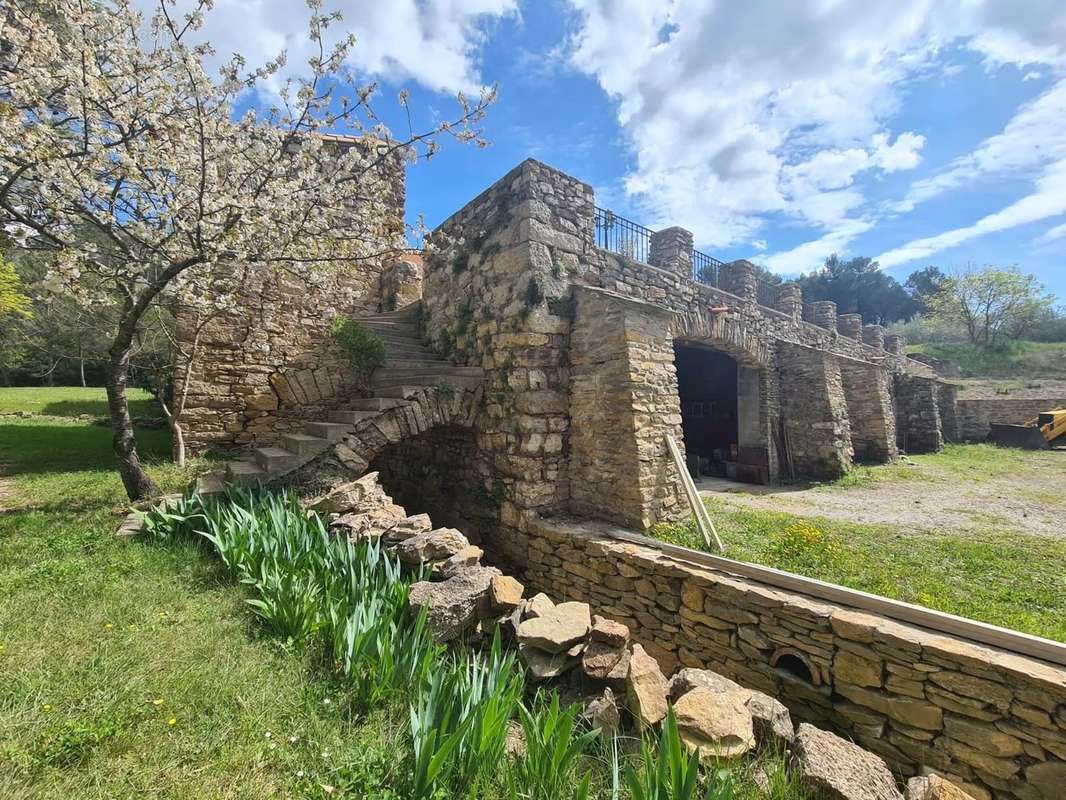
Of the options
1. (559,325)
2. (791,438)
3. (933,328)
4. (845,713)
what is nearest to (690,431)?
(791,438)

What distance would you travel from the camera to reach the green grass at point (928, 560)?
340cm

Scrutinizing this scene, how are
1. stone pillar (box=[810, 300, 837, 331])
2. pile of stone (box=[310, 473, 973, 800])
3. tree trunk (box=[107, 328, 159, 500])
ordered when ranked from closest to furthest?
pile of stone (box=[310, 473, 973, 800]), tree trunk (box=[107, 328, 159, 500]), stone pillar (box=[810, 300, 837, 331])

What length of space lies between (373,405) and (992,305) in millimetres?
35390

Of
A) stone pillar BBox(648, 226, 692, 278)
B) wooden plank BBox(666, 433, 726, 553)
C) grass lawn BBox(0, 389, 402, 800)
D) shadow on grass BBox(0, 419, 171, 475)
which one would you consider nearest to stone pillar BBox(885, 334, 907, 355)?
stone pillar BBox(648, 226, 692, 278)

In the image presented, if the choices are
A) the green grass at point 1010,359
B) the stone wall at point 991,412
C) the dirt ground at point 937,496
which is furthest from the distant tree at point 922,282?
the dirt ground at point 937,496

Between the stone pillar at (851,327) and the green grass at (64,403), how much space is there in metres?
20.5

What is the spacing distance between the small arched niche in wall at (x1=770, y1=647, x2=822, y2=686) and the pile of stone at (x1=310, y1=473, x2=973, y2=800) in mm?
1051

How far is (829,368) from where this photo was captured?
368 inches

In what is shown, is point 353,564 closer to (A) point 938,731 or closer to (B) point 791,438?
(A) point 938,731

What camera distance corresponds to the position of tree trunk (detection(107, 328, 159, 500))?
193 inches

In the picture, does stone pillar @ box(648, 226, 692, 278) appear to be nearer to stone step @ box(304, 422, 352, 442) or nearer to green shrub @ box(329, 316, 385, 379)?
green shrub @ box(329, 316, 385, 379)

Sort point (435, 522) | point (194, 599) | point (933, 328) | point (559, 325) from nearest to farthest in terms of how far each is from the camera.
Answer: point (194, 599) < point (559, 325) < point (435, 522) < point (933, 328)

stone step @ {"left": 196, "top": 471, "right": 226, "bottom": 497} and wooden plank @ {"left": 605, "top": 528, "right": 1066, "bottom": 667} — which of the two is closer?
wooden plank @ {"left": 605, "top": 528, "right": 1066, "bottom": 667}

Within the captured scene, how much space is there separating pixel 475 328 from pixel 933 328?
37288 mm
